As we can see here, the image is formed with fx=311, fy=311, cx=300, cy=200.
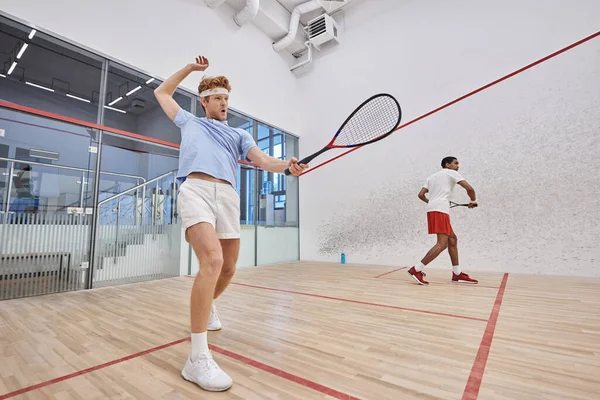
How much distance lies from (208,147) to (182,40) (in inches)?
122

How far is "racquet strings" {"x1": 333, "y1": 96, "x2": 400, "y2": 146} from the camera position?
5.33 ft

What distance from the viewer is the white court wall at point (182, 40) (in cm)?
265

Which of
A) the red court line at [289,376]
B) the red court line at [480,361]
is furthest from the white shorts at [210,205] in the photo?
the red court line at [480,361]

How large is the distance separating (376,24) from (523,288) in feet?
13.4

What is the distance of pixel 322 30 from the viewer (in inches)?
193

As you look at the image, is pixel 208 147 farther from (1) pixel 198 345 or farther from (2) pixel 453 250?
(2) pixel 453 250

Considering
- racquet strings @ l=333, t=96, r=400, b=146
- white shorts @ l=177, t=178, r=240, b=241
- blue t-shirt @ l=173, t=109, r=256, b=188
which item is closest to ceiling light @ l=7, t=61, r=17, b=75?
blue t-shirt @ l=173, t=109, r=256, b=188

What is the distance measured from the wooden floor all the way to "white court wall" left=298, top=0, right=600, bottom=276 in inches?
49.3

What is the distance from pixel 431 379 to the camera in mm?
904

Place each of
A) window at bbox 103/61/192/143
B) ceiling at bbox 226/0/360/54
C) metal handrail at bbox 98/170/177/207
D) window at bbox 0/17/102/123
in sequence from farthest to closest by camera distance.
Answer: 1. ceiling at bbox 226/0/360/54
2. window at bbox 103/61/192/143
3. metal handrail at bbox 98/170/177/207
4. window at bbox 0/17/102/123

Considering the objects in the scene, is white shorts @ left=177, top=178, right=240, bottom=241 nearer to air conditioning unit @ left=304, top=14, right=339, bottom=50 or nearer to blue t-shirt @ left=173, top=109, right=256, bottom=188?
blue t-shirt @ left=173, top=109, right=256, bottom=188

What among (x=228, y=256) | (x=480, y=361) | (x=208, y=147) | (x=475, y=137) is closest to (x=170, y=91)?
(x=208, y=147)

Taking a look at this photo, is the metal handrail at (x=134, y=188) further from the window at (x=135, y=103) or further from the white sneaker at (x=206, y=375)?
the white sneaker at (x=206, y=375)

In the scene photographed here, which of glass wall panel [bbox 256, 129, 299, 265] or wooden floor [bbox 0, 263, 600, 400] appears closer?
wooden floor [bbox 0, 263, 600, 400]
